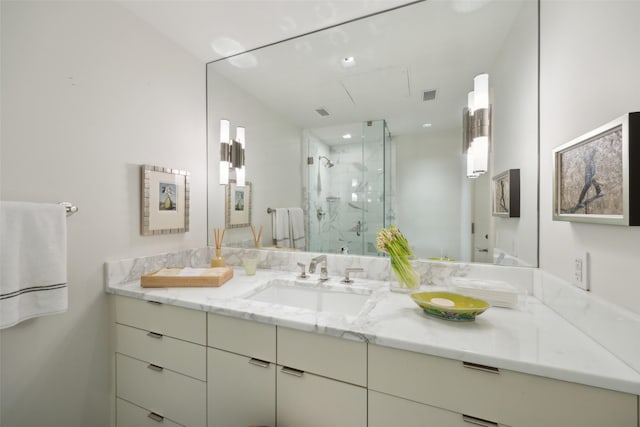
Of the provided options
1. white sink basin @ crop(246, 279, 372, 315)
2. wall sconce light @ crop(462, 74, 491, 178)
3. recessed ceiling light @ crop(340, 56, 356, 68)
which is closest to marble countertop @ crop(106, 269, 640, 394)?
white sink basin @ crop(246, 279, 372, 315)

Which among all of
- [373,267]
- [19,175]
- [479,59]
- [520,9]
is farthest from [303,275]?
[520,9]

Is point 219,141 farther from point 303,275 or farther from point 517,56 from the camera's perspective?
point 517,56

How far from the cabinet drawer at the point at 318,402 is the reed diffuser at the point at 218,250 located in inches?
37.1

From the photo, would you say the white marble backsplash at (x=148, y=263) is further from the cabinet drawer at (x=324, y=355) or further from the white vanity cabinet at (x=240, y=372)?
the cabinet drawer at (x=324, y=355)

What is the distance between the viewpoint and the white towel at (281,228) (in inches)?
66.9

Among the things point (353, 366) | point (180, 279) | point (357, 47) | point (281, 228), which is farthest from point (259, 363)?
point (357, 47)

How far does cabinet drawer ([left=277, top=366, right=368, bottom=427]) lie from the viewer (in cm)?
84

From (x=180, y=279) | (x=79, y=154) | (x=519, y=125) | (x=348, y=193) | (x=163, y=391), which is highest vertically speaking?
(x=519, y=125)

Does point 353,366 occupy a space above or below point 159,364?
above

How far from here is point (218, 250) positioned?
1.76m

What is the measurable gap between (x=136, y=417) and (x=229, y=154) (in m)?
1.58

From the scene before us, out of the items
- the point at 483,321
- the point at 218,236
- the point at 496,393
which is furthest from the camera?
the point at 218,236

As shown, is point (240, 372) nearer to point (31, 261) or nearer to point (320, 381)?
point (320, 381)

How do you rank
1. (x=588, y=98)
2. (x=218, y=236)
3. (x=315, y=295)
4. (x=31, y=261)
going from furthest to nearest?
(x=218, y=236) < (x=315, y=295) < (x=31, y=261) < (x=588, y=98)
